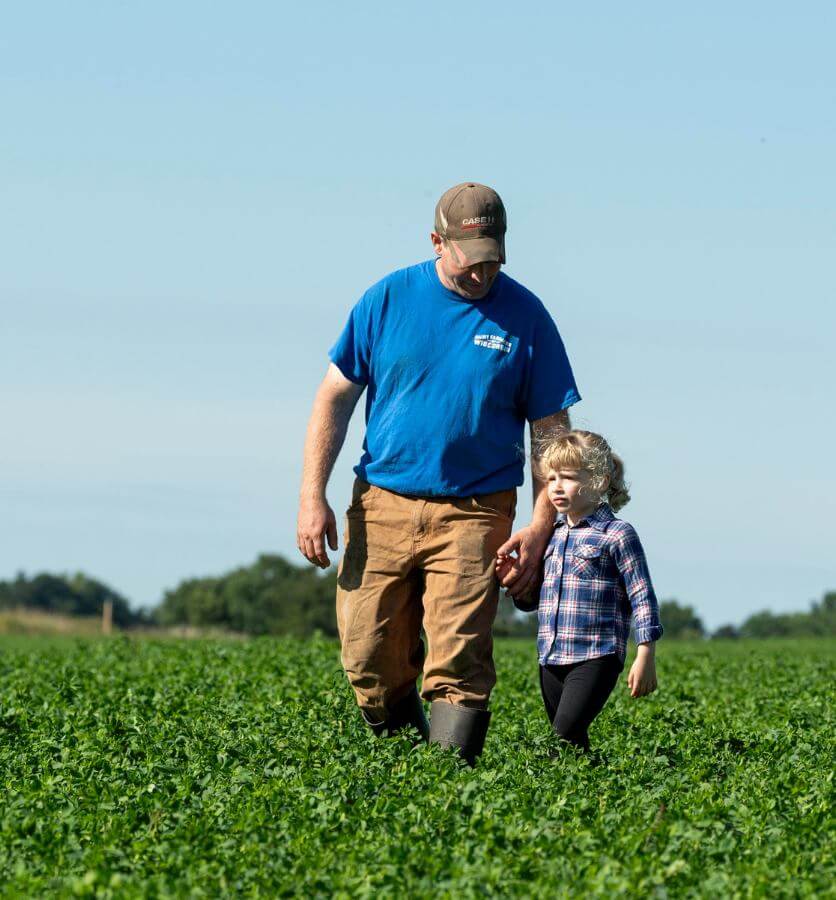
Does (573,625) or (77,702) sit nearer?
(573,625)

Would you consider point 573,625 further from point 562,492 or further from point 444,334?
point 444,334

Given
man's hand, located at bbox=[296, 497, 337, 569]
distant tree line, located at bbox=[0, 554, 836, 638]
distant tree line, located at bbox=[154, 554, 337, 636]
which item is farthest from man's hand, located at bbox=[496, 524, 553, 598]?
distant tree line, located at bbox=[154, 554, 337, 636]

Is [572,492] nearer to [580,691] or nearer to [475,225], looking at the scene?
[580,691]

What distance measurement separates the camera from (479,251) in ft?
26.0

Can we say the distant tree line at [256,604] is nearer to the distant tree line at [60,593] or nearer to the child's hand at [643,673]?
the distant tree line at [60,593]

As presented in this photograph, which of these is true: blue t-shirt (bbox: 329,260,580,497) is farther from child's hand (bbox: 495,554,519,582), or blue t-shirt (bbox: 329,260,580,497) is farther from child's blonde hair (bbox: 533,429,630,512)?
child's hand (bbox: 495,554,519,582)

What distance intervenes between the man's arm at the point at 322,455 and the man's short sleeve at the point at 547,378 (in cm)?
92

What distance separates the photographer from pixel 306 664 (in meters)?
17.0

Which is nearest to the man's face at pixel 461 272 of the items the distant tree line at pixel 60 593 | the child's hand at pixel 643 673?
the child's hand at pixel 643 673

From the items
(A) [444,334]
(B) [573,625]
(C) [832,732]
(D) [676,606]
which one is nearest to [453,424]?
(A) [444,334]

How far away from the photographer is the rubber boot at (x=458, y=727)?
8.19 meters

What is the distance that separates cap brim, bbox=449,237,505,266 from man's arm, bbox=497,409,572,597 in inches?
36.6

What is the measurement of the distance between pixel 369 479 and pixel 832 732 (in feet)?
13.2

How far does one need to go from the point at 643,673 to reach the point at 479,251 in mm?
2256
